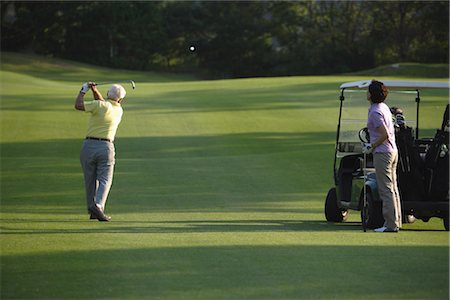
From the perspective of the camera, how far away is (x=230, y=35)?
75.2m

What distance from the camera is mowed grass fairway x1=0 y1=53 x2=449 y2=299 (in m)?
7.59

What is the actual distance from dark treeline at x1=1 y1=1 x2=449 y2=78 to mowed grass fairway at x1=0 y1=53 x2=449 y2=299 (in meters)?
38.6

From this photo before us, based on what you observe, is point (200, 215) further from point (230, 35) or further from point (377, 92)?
point (230, 35)

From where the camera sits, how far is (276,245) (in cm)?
959

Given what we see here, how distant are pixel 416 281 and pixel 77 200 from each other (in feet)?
28.4

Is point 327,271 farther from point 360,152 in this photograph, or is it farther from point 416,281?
point 360,152

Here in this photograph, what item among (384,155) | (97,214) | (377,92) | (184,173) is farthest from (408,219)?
(184,173)

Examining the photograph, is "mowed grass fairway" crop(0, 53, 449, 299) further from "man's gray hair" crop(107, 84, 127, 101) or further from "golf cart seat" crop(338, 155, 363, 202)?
"man's gray hair" crop(107, 84, 127, 101)

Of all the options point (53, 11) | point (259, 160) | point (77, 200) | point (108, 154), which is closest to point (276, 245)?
point (108, 154)

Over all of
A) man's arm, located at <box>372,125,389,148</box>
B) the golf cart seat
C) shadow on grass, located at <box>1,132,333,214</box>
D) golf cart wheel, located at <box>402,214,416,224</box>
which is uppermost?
man's arm, located at <box>372,125,389,148</box>

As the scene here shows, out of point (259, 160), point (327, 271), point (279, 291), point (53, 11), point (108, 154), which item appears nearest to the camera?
point (279, 291)

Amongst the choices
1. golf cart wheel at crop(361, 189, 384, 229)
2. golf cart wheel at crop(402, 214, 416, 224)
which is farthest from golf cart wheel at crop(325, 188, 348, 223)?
golf cart wheel at crop(361, 189, 384, 229)

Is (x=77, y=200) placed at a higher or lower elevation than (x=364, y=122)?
lower

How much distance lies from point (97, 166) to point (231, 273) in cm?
477
